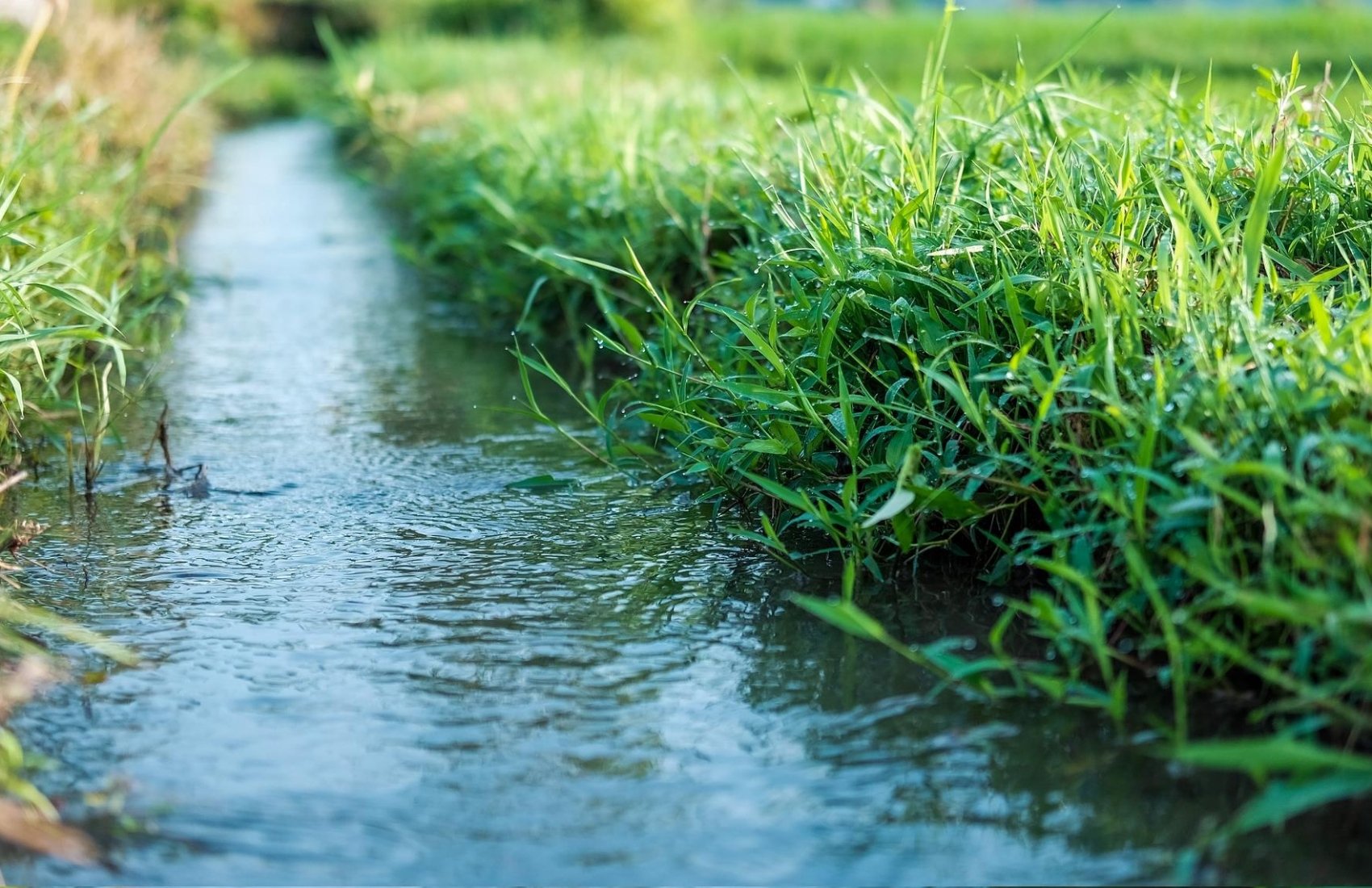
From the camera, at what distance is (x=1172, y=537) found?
6.73ft

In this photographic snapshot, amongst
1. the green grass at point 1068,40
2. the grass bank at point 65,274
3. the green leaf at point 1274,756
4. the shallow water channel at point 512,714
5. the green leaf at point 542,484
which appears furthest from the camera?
the green grass at point 1068,40

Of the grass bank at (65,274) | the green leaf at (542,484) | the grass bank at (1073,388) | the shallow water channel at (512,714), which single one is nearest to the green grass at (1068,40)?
the grass bank at (65,274)

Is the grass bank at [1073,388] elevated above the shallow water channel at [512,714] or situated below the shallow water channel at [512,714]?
above

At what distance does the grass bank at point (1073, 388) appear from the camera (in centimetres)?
186

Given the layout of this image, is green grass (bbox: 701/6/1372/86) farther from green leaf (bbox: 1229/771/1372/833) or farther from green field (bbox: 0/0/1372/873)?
green leaf (bbox: 1229/771/1372/833)

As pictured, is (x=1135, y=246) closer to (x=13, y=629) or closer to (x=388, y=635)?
(x=388, y=635)

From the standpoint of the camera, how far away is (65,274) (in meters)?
3.64

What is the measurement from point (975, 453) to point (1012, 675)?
0.50 metres

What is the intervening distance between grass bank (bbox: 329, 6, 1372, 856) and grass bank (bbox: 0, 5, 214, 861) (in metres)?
1.05

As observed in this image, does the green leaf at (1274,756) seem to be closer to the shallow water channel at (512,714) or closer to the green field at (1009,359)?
the green field at (1009,359)

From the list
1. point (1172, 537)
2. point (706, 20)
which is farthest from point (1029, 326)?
point (706, 20)

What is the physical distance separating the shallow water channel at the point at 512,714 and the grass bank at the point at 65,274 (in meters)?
0.08

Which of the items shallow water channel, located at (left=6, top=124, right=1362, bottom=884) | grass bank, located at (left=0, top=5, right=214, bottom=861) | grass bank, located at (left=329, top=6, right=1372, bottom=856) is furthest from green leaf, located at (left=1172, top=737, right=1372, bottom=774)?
grass bank, located at (left=0, top=5, right=214, bottom=861)

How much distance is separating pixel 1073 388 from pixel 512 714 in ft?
3.36
